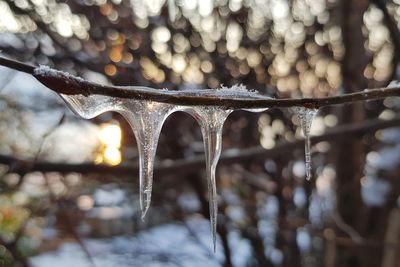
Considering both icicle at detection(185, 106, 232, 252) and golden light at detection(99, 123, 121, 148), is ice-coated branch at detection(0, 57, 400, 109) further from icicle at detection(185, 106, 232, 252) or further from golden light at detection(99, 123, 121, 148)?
golden light at detection(99, 123, 121, 148)

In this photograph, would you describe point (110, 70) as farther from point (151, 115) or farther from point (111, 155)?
point (151, 115)

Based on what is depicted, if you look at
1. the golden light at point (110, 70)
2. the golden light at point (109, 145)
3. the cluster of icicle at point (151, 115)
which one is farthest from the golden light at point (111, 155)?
the cluster of icicle at point (151, 115)

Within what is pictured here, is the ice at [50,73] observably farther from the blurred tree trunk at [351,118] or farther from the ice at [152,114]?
the blurred tree trunk at [351,118]

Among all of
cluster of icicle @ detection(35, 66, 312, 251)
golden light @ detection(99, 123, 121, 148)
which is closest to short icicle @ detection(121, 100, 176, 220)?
cluster of icicle @ detection(35, 66, 312, 251)

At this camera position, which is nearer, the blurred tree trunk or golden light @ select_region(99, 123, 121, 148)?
golden light @ select_region(99, 123, 121, 148)

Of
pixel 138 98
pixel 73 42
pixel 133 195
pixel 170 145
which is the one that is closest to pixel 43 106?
pixel 73 42

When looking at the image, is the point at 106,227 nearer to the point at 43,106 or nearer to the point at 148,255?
the point at 148,255

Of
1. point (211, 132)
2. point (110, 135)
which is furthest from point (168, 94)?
point (110, 135)
